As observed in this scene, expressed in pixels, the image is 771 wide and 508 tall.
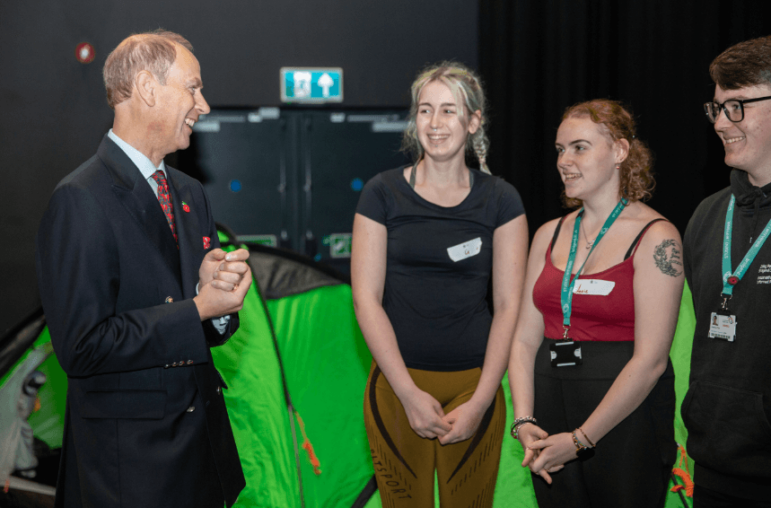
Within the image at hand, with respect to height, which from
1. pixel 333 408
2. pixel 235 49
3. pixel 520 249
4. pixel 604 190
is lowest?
pixel 333 408

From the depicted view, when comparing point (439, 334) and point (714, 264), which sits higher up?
point (714, 264)

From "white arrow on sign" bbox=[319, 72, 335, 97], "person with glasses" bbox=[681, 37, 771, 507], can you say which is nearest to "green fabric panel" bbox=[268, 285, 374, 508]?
"person with glasses" bbox=[681, 37, 771, 507]

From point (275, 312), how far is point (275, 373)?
25cm

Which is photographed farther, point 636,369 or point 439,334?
point 439,334

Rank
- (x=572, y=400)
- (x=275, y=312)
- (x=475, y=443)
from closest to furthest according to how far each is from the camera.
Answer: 1. (x=572, y=400)
2. (x=475, y=443)
3. (x=275, y=312)

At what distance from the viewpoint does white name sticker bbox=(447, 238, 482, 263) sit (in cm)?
144

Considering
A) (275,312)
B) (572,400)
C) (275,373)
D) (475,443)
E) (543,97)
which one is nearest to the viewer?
(572,400)

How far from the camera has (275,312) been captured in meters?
2.13

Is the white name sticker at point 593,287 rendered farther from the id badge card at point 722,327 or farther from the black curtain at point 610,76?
the black curtain at point 610,76

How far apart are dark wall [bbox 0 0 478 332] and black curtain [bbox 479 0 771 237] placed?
351 mm

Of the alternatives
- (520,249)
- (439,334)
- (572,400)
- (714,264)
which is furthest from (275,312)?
(714,264)

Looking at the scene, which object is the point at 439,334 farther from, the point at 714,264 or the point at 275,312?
the point at 275,312

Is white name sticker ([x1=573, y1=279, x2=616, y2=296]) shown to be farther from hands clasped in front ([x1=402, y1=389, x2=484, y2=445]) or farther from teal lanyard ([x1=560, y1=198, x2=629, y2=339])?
hands clasped in front ([x1=402, y1=389, x2=484, y2=445])

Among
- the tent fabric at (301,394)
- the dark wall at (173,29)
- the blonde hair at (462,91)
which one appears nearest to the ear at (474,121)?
the blonde hair at (462,91)
